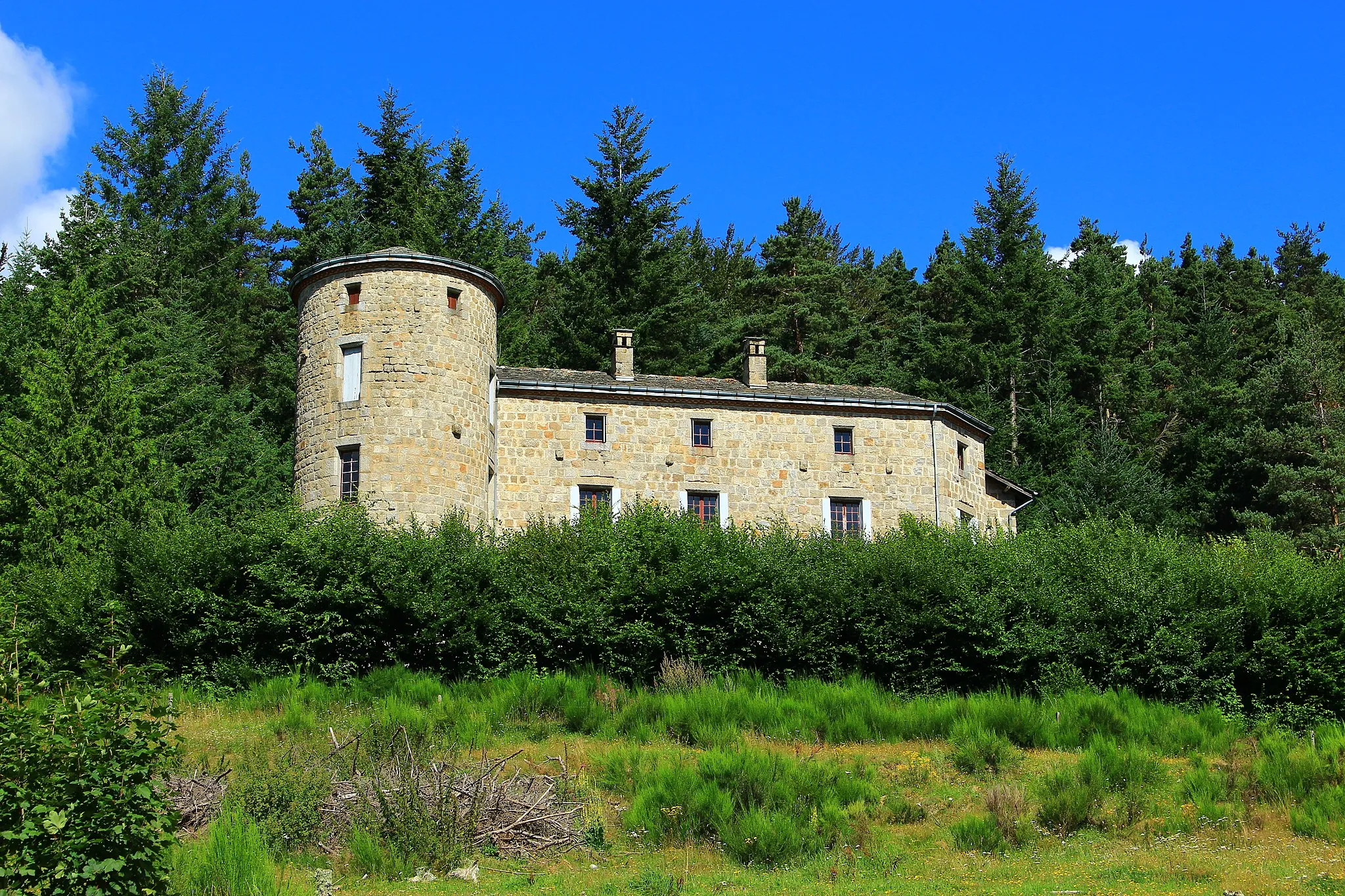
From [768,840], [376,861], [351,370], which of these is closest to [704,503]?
[351,370]

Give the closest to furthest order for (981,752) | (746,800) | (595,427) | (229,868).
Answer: (229,868), (746,800), (981,752), (595,427)

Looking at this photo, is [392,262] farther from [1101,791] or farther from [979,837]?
[1101,791]

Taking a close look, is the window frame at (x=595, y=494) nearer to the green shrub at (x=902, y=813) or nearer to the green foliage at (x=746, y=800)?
the green foliage at (x=746, y=800)

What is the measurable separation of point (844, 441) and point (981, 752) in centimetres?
1553

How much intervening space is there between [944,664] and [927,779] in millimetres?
5732

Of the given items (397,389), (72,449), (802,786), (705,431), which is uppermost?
(397,389)

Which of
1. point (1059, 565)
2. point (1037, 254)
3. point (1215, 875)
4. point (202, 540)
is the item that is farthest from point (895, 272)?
point (1215, 875)

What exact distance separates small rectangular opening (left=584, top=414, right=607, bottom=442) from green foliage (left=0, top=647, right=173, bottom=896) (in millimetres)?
21811

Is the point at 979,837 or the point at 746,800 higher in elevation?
the point at 746,800

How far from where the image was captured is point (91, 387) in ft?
100

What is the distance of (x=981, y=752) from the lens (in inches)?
736

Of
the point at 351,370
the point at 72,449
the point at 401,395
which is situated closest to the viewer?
the point at 401,395

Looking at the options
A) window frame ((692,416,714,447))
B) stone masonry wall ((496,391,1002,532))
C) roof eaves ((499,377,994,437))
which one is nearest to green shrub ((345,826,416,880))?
stone masonry wall ((496,391,1002,532))

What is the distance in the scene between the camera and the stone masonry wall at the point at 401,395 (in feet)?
92.5
